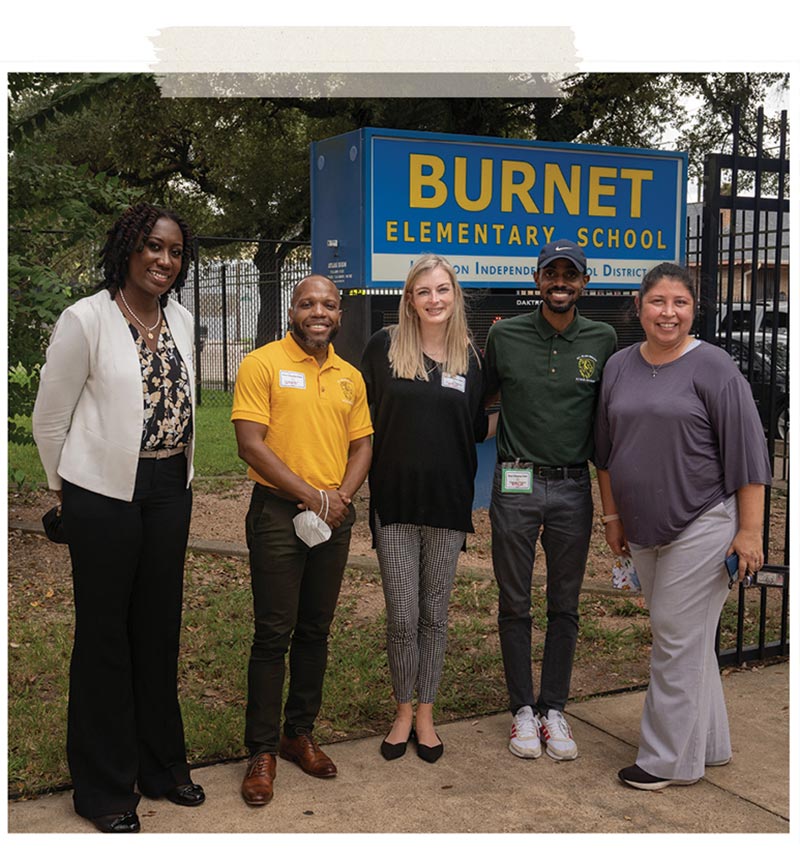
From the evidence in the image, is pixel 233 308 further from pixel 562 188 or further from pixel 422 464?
pixel 422 464

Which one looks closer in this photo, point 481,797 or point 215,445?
point 481,797

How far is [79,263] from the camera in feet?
27.8

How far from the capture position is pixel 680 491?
154 inches

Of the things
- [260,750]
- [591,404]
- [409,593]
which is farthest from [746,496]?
[260,750]

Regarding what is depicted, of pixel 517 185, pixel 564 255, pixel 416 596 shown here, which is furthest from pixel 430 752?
pixel 517 185

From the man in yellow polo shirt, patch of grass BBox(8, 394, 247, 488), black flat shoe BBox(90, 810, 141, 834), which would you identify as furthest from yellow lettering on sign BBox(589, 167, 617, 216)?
black flat shoe BBox(90, 810, 141, 834)

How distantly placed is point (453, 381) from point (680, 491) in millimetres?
999

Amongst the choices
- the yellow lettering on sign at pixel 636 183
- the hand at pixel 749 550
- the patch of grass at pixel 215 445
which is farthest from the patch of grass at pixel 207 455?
the hand at pixel 749 550

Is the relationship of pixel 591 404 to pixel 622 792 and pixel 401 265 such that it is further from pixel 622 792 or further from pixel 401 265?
pixel 401 265

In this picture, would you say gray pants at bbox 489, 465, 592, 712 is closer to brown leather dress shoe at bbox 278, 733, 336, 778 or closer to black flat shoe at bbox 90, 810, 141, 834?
brown leather dress shoe at bbox 278, 733, 336, 778

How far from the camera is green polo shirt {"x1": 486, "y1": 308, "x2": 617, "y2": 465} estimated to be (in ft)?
13.9

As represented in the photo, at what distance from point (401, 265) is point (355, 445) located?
4545 millimetres

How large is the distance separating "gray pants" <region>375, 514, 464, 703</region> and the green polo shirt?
1.63ft

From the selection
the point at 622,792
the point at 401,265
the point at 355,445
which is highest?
the point at 401,265
